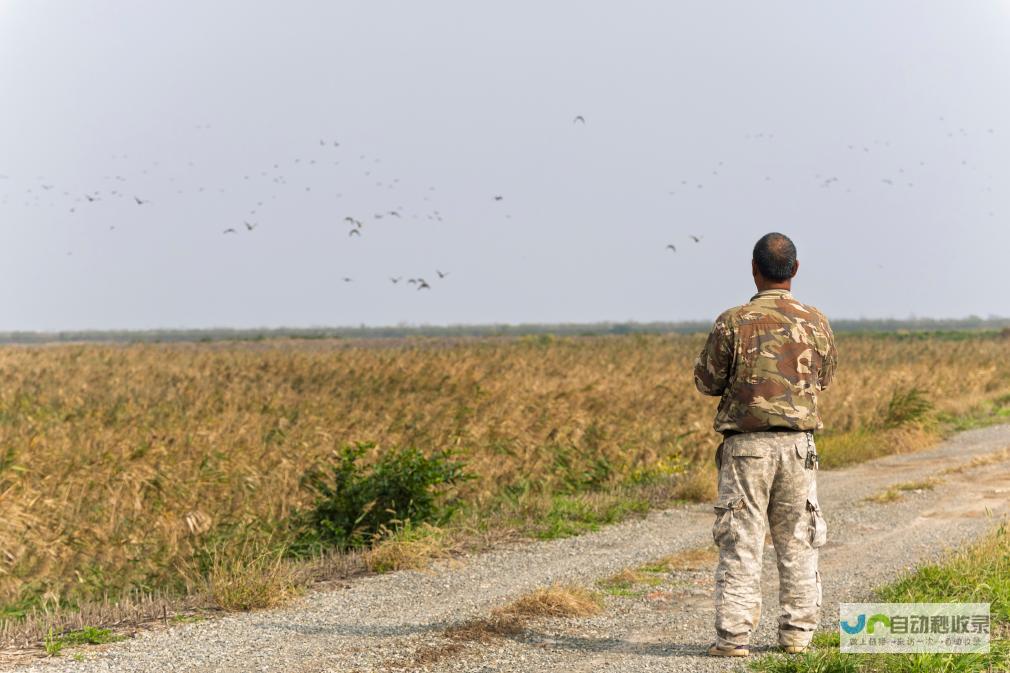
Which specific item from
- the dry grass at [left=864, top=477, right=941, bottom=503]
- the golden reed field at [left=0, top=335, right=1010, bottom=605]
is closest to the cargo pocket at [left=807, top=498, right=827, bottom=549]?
the golden reed field at [left=0, top=335, right=1010, bottom=605]

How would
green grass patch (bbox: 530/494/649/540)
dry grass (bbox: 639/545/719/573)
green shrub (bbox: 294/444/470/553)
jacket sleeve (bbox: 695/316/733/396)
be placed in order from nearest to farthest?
jacket sleeve (bbox: 695/316/733/396) → dry grass (bbox: 639/545/719/573) → green shrub (bbox: 294/444/470/553) → green grass patch (bbox: 530/494/649/540)

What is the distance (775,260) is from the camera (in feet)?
21.2

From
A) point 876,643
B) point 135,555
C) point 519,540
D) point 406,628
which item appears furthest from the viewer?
point 519,540

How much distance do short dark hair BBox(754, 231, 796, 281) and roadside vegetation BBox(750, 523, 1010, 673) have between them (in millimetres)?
2329

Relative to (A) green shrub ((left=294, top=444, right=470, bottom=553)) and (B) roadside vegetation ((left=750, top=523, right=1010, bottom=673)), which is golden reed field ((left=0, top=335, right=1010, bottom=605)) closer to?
(A) green shrub ((left=294, top=444, right=470, bottom=553))

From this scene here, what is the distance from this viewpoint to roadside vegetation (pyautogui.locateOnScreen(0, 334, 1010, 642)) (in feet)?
31.6

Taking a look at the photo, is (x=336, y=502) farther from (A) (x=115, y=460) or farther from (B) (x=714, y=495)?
(B) (x=714, y=495)

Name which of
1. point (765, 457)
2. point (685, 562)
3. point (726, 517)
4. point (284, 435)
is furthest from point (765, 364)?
point (284, 435)

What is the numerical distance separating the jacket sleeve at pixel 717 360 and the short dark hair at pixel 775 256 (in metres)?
0.46

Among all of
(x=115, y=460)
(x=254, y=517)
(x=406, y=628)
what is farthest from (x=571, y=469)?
(x=406, y=628)

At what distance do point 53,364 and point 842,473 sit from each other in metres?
23.0

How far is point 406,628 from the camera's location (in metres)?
7.48

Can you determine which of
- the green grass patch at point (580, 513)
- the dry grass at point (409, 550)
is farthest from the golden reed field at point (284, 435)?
the dry grass at point (409, 550)

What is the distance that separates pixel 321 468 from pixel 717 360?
7583 mm
